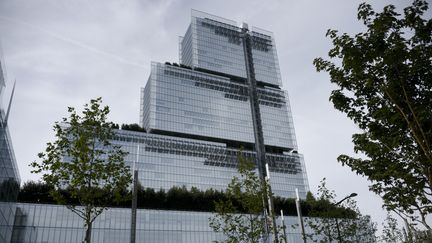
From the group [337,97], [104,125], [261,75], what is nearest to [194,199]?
[104,125]

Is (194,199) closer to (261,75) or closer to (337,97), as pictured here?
(337,97)

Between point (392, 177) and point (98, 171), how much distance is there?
14564 millimetres

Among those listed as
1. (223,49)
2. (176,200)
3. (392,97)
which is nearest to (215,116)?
(223,49)

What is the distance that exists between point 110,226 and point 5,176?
1662 inches

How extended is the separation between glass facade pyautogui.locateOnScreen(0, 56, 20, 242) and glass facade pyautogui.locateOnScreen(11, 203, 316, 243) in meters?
25.0

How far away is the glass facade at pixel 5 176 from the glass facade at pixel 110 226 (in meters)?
25.0

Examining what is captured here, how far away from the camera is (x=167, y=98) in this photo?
13062 cm

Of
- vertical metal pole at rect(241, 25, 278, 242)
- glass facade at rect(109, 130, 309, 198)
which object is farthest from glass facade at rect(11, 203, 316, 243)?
vertical metal pole at rect(241, 25, 278, 242)

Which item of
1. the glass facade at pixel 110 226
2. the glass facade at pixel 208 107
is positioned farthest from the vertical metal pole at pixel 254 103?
the glass facade at pixel 110 226

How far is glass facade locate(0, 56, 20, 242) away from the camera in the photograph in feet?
104

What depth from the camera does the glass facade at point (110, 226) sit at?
2566 inches

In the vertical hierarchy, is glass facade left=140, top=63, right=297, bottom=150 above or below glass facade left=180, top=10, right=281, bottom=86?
below

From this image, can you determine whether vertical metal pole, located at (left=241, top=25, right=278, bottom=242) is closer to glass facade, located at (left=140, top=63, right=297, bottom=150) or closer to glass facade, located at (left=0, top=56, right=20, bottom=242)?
glass facade, located at (left=140, top=63, right=297, bottom=150)

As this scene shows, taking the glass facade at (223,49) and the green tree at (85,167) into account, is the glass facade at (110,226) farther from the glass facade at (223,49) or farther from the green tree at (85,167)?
the glass facade at (223,49)
